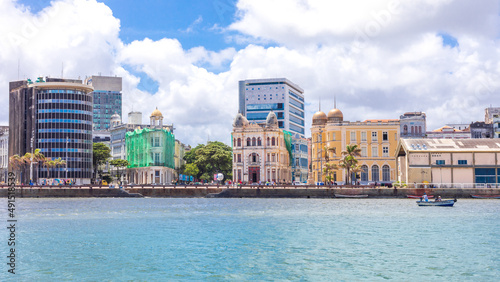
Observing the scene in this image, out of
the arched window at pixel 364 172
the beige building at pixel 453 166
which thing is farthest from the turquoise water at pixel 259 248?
the arched window at pixel 364 172

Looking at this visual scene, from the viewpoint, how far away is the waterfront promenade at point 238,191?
91.4 metres

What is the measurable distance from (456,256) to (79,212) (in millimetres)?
44403

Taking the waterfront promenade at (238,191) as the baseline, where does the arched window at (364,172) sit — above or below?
above

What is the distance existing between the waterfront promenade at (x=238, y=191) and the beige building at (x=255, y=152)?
31.0 metres

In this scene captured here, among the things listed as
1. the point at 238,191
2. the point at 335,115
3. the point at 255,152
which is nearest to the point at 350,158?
the point at 335,115

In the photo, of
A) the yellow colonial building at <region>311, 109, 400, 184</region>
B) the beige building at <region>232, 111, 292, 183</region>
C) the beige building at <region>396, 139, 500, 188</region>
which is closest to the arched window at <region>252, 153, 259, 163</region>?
the beige building at <region>232, 111, 292, 183</region>

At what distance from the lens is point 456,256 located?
3447 cm

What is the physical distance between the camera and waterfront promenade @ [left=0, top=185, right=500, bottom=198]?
91.4m

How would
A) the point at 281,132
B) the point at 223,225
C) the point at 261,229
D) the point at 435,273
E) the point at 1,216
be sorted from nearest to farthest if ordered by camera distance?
the point at 435,273 → the point at 261,229 → the point at 223,225 → the point at 1,216 → the point at 281,132

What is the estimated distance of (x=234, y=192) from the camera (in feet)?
332

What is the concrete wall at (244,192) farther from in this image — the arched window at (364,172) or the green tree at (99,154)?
the green tree at (99,154)

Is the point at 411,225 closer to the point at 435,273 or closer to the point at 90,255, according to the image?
the point at 435,273

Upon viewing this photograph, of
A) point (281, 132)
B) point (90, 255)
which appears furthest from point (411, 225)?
point (281, 132)

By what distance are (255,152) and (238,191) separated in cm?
3406
